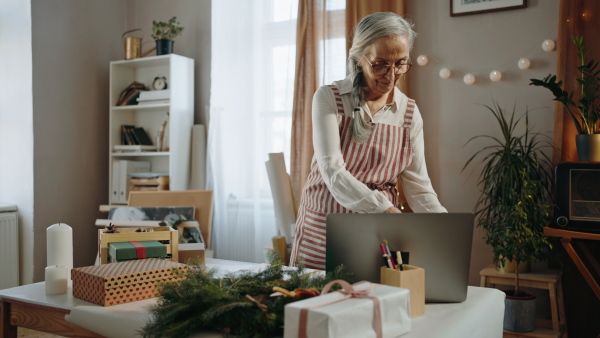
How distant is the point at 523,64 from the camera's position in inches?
122

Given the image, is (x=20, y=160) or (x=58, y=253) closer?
(x=58, y=253)

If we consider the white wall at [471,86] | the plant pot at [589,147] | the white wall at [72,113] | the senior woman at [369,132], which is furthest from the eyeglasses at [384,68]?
the white wall at [72,113]

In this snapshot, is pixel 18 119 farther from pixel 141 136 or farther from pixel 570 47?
pixel 570 47

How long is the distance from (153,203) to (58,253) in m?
1.51

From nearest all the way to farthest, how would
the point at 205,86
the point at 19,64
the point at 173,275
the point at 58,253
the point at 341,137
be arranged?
the point at 173,275
the point at 58,253
the point at 341,137
the point at 19,64
the point at 205,86

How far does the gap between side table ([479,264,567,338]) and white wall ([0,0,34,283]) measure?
3072 millimetres

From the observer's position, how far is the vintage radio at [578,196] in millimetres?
2547

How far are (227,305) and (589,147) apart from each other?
7.47 ft

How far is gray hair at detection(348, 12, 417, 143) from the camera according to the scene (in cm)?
168

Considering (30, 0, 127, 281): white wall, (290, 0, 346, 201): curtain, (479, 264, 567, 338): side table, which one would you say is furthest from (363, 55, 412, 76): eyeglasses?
(30, 0, 127, 281): white wall

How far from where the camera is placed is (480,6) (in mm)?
3229

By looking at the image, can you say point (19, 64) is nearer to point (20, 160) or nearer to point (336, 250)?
point (20, 160)

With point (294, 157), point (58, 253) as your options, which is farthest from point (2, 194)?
Result: point (58, 253)

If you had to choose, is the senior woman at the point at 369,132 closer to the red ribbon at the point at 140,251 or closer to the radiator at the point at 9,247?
the red ribbon at the point at 140,251
